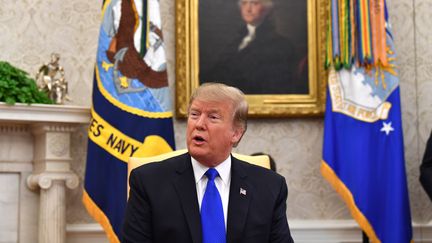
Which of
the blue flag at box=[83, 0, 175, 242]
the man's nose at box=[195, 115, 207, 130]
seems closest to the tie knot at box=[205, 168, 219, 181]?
the man's nose at box=[195, 115, 207, 130]

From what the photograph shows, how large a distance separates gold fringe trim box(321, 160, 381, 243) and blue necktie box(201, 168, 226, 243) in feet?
11.4

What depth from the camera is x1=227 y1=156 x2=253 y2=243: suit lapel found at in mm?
2895

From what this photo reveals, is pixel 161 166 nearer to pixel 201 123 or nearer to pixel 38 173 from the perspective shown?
pixel 201 123

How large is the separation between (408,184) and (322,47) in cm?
153

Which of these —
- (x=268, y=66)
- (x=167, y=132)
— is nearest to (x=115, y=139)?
(x=167, y=132)

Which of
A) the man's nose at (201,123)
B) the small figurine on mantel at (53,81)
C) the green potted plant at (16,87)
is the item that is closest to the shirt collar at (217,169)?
the man's nose at (201,123)

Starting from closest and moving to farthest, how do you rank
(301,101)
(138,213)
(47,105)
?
1. (138,213)
2. (47,105)
3. (301,101)

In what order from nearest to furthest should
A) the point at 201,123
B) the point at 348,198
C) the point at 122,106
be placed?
the point at 201,123 < the point at 122,106 < the point at 348,198

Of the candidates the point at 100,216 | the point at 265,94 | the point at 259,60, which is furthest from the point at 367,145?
the point at 100,216

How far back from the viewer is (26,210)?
6.01 metres

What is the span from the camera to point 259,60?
6738mm

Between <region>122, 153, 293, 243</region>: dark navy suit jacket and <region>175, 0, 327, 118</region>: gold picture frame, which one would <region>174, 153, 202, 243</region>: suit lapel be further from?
<region>175, 0, 327, 118</region>: gold picture frame

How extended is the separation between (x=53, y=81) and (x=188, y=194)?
3372 millimetres

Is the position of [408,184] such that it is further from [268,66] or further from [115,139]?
[115,139]
